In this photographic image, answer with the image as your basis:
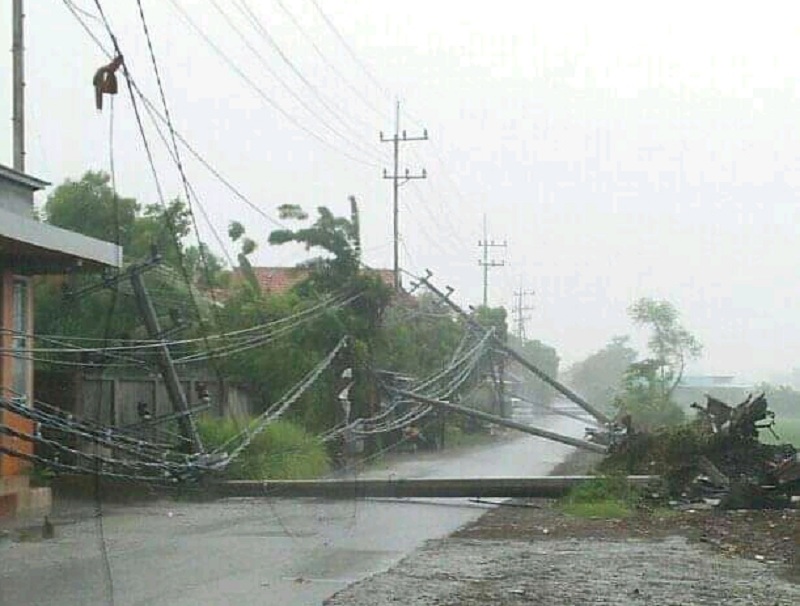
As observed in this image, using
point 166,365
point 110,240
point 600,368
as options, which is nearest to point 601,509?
point 166,365

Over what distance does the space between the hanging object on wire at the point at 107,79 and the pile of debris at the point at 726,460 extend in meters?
11.9

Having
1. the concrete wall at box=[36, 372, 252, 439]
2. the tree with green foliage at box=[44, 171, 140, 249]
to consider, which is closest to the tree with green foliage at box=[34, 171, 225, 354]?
the tree with green foliage at box=[44, 171, 140, 249]

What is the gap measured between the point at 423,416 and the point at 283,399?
9.19 meters

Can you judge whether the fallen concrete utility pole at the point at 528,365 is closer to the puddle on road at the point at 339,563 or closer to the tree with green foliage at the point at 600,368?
the puddle on road at the point at 339,563

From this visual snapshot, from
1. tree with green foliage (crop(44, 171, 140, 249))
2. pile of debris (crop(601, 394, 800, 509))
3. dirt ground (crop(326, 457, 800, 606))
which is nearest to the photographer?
dirt ground (crop(326, 457, 800, 606))

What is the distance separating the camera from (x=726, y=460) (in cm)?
2053

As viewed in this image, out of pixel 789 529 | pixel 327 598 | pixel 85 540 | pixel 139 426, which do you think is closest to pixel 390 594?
pixel 327 598

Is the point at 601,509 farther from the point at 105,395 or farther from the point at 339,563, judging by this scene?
the point at 105,395

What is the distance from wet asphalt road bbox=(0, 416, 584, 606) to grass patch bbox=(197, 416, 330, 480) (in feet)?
8.36

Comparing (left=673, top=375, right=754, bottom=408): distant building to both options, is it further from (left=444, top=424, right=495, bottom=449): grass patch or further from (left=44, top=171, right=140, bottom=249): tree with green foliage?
(left=44, top=171, right=140, bottom=249): tree with green foliage

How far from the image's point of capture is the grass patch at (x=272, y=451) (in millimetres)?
23047

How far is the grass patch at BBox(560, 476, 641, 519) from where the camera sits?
19.0 meters

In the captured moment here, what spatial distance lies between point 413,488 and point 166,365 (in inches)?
Result: 180

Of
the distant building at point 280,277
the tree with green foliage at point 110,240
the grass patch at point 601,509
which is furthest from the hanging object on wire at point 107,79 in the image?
the distant building at point 280,277
